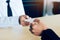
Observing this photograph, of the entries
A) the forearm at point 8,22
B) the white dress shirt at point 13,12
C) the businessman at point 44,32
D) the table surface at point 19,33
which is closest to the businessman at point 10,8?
the white dress shirt at point 13,12

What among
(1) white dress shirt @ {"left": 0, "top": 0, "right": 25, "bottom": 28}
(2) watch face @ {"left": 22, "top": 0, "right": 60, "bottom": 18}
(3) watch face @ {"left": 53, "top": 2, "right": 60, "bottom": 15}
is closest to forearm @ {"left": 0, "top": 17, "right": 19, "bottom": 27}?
(1) white dress shirt @ {"left": 0, "top": 0, "right": 25, "bottom": 28}

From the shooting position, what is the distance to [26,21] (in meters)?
1.19

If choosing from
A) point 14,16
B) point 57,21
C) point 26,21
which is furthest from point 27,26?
point 57,21

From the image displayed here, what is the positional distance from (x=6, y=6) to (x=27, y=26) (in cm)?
32

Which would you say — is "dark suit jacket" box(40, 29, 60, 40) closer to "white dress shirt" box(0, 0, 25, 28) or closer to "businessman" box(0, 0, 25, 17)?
"white dress shirt" box(0, 0, 25, 28)

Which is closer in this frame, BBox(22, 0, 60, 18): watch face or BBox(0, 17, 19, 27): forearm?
BBox(0, 17, 19, 27): forearm

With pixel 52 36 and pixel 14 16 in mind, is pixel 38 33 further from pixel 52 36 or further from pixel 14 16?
pixel 14 16

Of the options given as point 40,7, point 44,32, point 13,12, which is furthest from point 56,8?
point 44,32

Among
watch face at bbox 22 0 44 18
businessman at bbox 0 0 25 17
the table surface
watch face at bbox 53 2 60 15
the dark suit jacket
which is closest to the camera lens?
the dark suit jacket

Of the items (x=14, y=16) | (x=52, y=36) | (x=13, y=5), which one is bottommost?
(x=52, y=36)

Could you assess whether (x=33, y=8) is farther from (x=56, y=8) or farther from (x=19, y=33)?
(x=19, y=33)

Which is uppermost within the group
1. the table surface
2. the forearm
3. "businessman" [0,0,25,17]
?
"businessman" [0,0,25,17]

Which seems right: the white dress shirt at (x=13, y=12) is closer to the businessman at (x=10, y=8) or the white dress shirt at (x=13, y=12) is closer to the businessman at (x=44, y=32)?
the businessman at (x=10, y=8)

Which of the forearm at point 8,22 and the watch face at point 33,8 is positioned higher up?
the watch face at point 33,8
